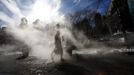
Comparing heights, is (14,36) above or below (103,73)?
above

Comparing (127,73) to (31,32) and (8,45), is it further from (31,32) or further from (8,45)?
(8,45)

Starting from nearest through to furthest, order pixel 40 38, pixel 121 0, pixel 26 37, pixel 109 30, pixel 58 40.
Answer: pixel 58 40
pixel 121 0
pixel 40 38
pixel 26 37
pixel 109 30

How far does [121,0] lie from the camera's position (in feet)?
106

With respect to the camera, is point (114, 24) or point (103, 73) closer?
point (103, 73)

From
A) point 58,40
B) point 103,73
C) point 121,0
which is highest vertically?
point 121,0

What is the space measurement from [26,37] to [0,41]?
23.3 metres

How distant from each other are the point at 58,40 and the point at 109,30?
128 ft

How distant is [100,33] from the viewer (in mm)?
58000

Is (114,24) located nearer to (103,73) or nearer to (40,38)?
(40,38)

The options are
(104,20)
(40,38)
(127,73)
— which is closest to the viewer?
(127,73)

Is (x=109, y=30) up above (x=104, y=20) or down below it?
below

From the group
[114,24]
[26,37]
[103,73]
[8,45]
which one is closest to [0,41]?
[8,45]

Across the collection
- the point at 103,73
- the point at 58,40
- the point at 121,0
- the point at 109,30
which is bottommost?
the point at 103,73

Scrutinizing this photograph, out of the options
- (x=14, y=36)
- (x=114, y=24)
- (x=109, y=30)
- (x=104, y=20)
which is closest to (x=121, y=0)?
(x=114, y=24)
